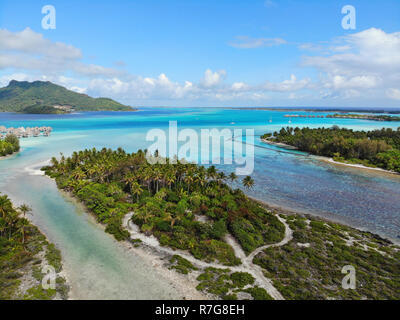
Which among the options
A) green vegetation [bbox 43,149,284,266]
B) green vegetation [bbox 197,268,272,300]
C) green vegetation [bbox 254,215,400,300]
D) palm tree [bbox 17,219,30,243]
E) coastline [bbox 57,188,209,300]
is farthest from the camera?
green vegetation [bbox 43,149,284,266]

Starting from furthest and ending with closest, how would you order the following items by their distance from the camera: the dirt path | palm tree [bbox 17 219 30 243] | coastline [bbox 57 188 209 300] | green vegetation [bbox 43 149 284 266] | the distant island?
the distant island → green vegetation [bbox 43 149 284 266] → palm tree [bbox 17 219 30 243] → the dirt path → coastline [bbox 57 188 209 300]

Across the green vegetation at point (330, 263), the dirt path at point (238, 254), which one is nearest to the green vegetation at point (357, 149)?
the green vegetation at point (330, 263)

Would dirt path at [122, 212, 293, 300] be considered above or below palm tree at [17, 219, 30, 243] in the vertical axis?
below

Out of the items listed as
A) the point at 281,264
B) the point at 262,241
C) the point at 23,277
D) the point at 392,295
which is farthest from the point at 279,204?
the point at 23,277

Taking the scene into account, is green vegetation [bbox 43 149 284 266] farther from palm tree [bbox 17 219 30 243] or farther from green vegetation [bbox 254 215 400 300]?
palm tree [bbox 17 219 30 243]

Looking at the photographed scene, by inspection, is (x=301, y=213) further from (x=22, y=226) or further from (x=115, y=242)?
(x=22, y=226)

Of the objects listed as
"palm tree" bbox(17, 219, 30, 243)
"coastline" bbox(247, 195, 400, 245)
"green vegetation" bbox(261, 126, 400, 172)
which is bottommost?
"coastline" bbox(247, 195, 400, 245)

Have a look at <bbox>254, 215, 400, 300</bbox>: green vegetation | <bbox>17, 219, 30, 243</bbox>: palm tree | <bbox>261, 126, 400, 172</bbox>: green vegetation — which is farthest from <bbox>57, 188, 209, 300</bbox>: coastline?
<bbox>261, 126, 400, 172</bbox>: green vegetation

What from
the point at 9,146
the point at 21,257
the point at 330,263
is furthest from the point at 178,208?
the point at 9,146
